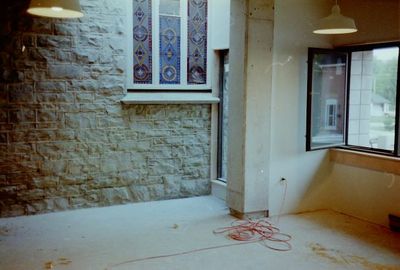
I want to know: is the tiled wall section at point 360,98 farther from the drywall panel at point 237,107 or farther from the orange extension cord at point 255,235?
the orange extension cord at point 255,235

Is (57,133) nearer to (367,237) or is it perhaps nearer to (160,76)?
(160,76)

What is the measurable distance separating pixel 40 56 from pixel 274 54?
9.31 feet

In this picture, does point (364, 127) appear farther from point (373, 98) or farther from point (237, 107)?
point (237, 107)

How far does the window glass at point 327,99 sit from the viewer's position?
5607mm

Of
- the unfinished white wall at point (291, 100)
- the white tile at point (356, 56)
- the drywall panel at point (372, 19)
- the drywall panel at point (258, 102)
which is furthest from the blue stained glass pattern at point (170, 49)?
Answer: the white tile at point (356, 56)

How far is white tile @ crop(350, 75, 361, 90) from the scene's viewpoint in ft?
19.2

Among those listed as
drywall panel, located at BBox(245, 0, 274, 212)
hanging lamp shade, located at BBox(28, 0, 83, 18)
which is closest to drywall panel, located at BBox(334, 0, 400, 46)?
drywall panel, located at BBox(245, 0, 274, 212)

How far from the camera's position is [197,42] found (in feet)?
20.6

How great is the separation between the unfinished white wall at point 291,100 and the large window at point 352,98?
137 mm

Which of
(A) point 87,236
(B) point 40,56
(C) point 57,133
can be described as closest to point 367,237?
(A) point 87,236

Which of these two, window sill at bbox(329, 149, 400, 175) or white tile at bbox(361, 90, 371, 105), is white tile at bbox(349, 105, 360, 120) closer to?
white tile at bbox(361, 90, 371, 105)

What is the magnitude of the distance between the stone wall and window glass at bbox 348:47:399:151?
2.24 meters

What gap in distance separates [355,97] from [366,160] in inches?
37.8

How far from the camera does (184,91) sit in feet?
20.6
